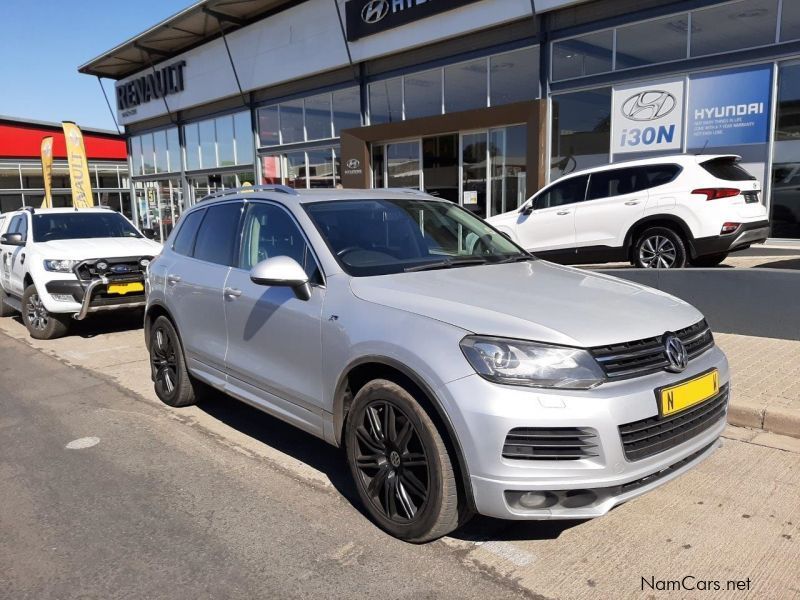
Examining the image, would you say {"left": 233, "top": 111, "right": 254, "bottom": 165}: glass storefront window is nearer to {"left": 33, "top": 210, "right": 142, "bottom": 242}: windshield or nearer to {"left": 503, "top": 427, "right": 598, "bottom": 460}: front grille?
{"left": 33, "top": 210, "right": 142, "bottom": 242}: windshield

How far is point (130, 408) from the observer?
539cm

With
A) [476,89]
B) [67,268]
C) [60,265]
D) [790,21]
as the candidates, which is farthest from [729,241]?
[60,265]

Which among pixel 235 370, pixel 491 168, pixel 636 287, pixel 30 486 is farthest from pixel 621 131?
pixel 30 486

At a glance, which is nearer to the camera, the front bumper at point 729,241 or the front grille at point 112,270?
the front bumper at point 729,241

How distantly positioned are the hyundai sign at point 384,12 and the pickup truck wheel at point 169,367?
10737 millimetres

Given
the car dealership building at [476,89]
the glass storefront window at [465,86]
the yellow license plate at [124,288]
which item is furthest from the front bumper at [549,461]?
the glass storefront window at [465,86]

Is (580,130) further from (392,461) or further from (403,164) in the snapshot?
(392,461)

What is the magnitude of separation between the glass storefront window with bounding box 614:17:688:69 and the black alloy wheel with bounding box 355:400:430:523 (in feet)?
34.3

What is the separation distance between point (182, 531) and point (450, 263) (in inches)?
83.4

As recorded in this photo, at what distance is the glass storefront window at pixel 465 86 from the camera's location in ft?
45.2

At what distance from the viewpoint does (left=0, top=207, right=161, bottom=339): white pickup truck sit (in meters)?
8.03

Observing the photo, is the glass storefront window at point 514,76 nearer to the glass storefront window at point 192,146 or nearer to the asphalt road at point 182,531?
the asphalt road at point 182,531

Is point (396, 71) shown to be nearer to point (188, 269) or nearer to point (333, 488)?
point (188, 269)

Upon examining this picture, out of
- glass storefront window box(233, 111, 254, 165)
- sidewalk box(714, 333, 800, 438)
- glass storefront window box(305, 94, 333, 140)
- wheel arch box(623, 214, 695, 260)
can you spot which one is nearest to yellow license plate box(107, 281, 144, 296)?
wheel arch box(623, 214, 695, 260)
